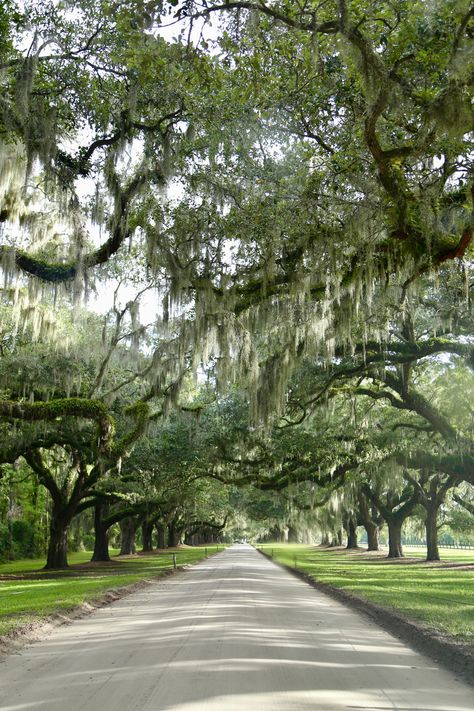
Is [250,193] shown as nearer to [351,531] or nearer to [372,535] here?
[372,535]

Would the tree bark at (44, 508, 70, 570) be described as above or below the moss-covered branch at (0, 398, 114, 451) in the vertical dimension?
below

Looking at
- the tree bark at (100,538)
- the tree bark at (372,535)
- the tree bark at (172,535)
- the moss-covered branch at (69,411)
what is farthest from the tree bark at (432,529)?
the tree bark at (172,535)

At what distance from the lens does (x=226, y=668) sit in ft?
18.6

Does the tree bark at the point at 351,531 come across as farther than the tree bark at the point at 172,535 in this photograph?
No

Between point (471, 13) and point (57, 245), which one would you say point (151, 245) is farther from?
point (471, 13)

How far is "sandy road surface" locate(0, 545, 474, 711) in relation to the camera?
15.2ft

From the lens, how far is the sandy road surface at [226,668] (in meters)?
4.63

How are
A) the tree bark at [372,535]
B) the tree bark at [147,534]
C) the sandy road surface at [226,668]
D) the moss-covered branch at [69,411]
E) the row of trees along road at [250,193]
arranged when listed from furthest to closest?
the tree bark at [147,534], the tree bark at [372,535], the moss-covered branch at [69,411], the row of trees along road at [250,193], the sandy road surface at [226,668]

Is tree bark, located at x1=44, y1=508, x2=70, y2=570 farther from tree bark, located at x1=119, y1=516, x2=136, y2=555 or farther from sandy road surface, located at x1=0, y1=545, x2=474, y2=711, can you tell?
sandy road surface, located at x1=0, y1=545, x2=474, y2=711

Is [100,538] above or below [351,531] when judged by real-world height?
above

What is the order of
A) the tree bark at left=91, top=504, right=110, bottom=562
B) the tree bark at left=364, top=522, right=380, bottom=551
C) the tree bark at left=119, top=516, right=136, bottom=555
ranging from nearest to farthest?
the tree bark at left=91, top=504, right=110, bottom=562 → the tree bark at left=364, top=522, right=380, bottom=551 → the tree bark at left=119, top=516, right=136, bottom=555

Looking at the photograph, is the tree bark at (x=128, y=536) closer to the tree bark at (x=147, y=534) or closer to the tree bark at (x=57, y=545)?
the tree bark at (x=147, y=534)

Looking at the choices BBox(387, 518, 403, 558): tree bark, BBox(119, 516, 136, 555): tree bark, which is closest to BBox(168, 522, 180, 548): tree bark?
BBox(119, 516, 136, 555): tree bark

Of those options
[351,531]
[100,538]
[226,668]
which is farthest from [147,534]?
[226,668]
